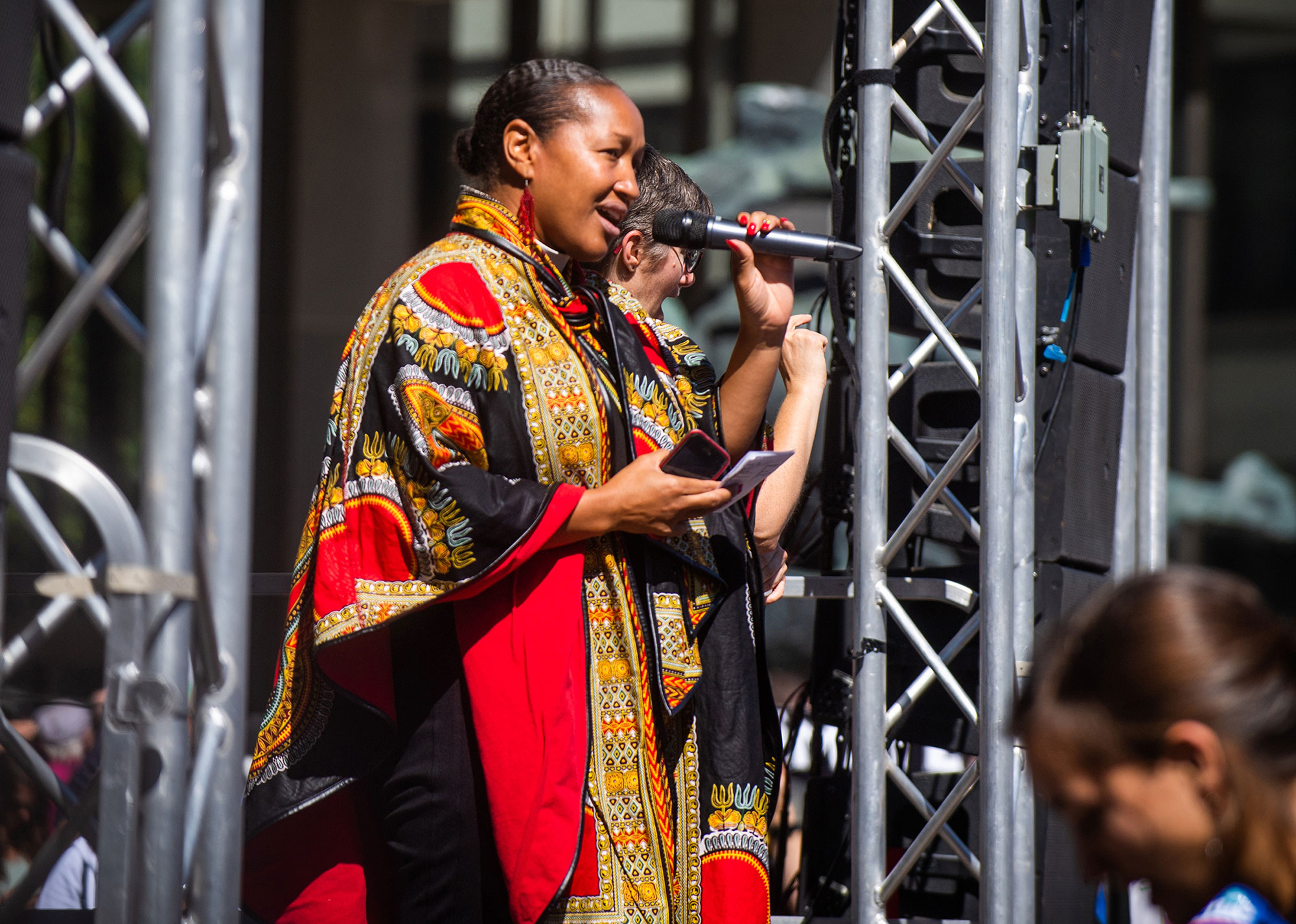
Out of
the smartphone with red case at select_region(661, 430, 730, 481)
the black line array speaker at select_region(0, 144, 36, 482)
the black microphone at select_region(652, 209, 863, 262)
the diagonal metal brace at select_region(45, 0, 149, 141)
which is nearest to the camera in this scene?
the black line array speaker at select_region(0, 144, 36, 482)

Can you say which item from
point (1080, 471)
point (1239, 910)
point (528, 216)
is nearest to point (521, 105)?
point (528, 216)

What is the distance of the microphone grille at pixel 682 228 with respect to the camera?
2338mm

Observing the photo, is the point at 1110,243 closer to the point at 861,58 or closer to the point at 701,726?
the point at 861,58

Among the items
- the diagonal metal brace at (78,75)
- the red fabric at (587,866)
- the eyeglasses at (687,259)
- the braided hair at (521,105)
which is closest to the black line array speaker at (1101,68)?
the eyeglasses at (687,259)

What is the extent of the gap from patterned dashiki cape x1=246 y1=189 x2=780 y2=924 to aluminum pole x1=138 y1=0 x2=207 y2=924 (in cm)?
38

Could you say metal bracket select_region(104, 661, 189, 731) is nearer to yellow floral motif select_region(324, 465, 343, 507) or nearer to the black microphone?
yellow floral motif select_region(324, 465, 343, 507)

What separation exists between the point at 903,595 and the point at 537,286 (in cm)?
127

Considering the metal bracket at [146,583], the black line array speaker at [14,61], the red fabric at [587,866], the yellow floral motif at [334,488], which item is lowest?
the red fabric at [587,866]

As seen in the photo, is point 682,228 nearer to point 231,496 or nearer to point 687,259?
point 687,259

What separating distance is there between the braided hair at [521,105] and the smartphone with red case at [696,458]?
0.57 m

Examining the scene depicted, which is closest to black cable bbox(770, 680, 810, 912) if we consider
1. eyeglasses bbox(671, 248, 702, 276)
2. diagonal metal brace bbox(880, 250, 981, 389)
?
diagonal metal brace bbox(880, 250, 981, 389)

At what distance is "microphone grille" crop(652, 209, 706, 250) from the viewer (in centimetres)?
234

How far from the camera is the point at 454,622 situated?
203 centimetres

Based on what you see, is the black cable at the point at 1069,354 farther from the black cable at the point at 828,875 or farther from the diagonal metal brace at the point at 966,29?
the black cable at the point at 828,875
